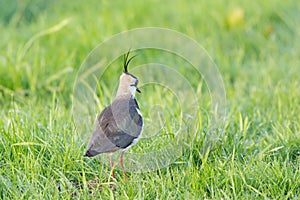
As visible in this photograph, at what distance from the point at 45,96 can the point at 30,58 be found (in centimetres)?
50

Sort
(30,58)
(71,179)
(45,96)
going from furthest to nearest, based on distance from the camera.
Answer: (30,58) < (45,96) < (71,179)

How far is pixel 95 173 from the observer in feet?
10.8

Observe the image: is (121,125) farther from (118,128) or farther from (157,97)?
(157,97)

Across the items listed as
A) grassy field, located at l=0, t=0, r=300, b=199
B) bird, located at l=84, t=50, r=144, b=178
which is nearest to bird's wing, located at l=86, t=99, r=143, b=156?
bird, located at l=84, t=50, r=144, b=178

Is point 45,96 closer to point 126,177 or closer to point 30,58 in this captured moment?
point 30,58

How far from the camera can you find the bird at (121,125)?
10.1 ft

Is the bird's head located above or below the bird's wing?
above

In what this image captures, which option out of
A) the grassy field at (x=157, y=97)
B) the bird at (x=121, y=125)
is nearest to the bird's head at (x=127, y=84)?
the bird at (x=121, y=125)

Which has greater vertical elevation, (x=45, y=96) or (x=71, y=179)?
(x=45, y=96)

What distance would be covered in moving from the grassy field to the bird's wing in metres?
0.21

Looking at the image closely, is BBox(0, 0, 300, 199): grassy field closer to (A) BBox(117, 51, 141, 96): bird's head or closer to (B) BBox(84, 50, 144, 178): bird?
(B) BBox(84, 50, 144, 178): bird

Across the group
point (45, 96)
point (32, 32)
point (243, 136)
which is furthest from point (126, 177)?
point (32, 32)

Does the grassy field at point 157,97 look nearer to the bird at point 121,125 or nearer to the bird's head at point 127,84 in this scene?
the bird at point 121,125

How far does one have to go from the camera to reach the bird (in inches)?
121
